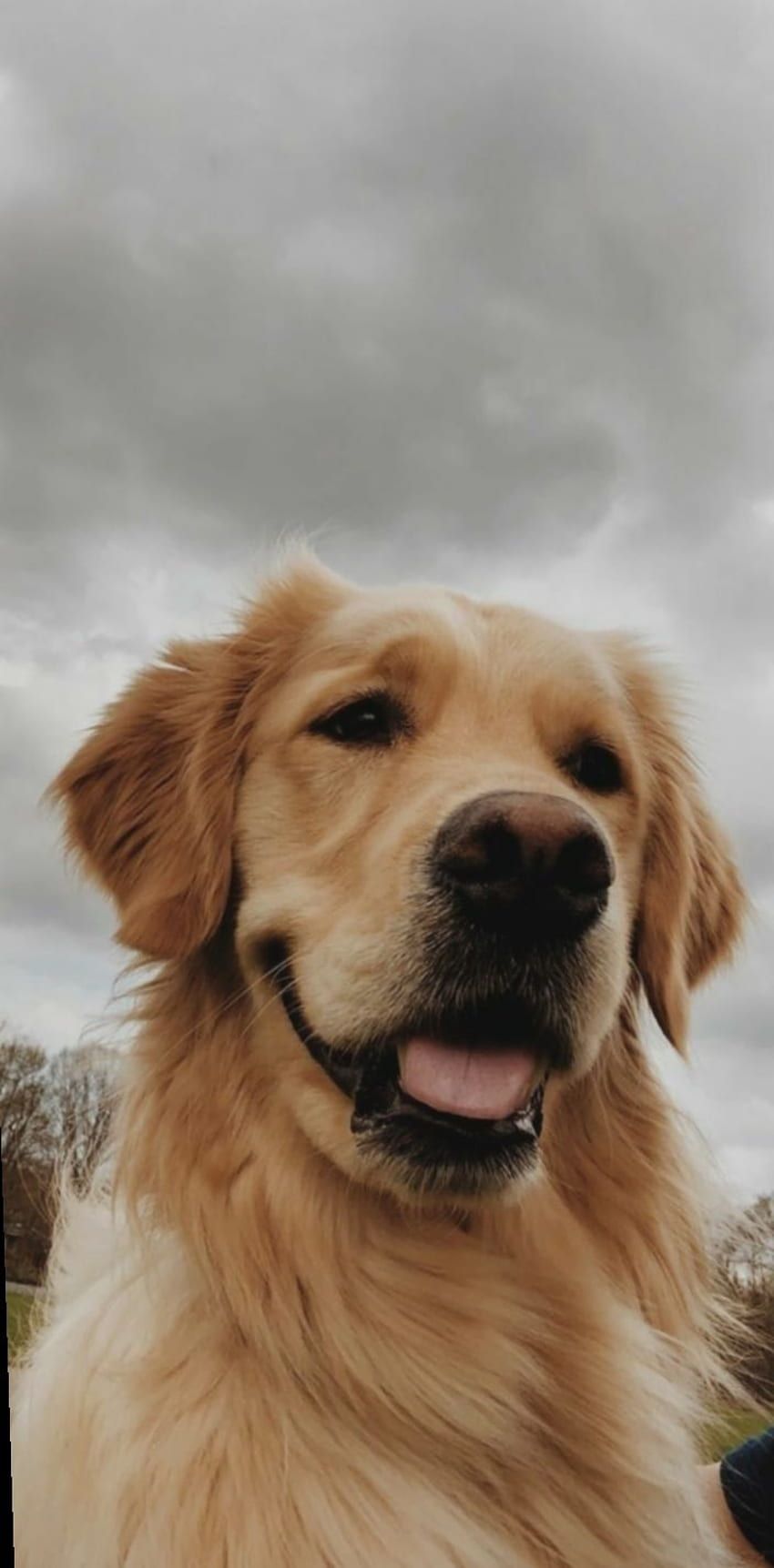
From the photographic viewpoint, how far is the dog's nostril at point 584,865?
1.89 m

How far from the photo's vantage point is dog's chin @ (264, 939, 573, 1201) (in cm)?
213

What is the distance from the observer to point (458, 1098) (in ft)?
6.98

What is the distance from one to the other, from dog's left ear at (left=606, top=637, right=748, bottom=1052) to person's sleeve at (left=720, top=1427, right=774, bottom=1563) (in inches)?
33.7

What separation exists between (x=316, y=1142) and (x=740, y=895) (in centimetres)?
124

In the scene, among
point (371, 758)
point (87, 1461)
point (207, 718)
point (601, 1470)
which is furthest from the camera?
point (207, 718)

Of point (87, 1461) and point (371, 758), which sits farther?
point (371, 758)

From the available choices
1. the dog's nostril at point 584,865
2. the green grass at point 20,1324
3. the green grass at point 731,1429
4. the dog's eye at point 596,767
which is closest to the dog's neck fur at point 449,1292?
the green grass at point 731,1429

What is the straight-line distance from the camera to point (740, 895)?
10.0 feet

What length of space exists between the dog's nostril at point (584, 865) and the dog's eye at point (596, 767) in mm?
627

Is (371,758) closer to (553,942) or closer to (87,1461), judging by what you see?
(553,942)

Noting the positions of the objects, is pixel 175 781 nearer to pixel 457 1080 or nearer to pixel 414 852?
pixel 414 852

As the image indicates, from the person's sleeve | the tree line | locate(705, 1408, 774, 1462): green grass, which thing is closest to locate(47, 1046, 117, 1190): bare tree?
the tree line

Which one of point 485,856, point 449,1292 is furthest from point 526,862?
point 449,1292

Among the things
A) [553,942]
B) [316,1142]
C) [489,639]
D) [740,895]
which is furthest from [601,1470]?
[489,639]
